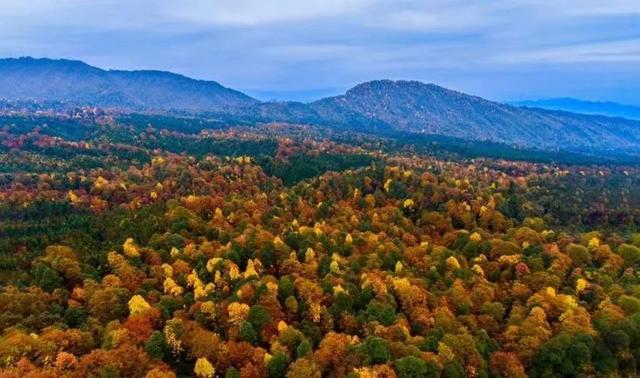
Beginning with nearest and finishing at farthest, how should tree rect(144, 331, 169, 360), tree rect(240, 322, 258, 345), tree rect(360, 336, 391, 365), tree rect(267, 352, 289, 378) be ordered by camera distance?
tree rect(267, 352, 289, 378), tree rect(360, 336, 391, 365), tree rect(144, 331, 169, 360), tree rect(240, 322, 258, 345)

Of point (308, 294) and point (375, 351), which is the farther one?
point (308, 294)

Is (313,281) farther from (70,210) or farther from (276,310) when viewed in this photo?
(70,210)

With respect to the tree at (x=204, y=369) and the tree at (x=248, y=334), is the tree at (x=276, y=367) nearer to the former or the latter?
the tree at (x=204, y=369)

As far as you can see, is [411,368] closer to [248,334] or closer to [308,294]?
[248,334]

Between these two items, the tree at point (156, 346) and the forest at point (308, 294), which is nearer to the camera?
the tree at point (156, 346)

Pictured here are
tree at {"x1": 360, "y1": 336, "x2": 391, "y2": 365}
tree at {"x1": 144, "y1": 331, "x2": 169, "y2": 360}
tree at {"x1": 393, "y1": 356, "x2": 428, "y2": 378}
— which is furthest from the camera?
tree at {"x1": 144, "y1": 331, "x2": 169, "y2": 360}

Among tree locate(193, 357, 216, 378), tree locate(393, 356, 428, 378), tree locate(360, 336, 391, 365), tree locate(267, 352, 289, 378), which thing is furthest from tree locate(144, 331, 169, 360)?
tree locate(393, 356, 428, 378)

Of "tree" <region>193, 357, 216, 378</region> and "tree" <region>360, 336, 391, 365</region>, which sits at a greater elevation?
"tree" <region>360, 336, 391, 365</region>

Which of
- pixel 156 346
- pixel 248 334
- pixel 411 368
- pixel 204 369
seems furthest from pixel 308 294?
pixel 156 346

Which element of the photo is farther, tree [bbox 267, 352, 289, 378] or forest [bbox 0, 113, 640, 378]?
forest [bbox 0, 113, 640, 378]

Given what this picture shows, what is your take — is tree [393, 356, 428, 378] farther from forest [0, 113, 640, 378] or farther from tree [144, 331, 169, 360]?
tree [144, 331, 169, 360]

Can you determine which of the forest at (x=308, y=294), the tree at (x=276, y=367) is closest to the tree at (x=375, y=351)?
the forest at (x=308, y=294)

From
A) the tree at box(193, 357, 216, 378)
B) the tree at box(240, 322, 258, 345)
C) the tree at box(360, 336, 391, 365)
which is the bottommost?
the tree at box(193, 357, 216, 378)
